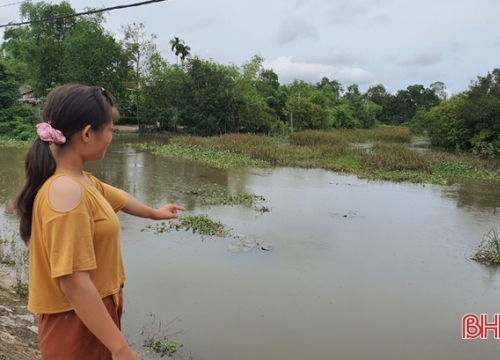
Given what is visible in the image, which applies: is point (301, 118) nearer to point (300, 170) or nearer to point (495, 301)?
point (300, 170)

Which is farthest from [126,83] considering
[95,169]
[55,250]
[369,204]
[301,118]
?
[55,250]

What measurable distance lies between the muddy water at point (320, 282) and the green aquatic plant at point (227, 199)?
0.25 meters

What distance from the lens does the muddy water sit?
3432mm

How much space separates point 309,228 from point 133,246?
2.87m

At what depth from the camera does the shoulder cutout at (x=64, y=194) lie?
107 centimetres

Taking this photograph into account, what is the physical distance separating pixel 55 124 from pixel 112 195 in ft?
1.47

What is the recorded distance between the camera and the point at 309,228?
21.6 feet

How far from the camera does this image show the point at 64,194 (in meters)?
1.09

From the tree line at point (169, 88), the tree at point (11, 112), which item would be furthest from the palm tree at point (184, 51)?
the tree at point (11, 112)

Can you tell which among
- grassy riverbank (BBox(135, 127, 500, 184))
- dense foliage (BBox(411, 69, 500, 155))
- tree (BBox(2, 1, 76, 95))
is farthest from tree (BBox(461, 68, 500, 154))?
tree (BBox(2, 1, 76, 95))

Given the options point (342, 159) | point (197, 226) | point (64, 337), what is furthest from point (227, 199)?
point (342, 159)

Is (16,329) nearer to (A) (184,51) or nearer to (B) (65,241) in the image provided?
(B) (65,241)

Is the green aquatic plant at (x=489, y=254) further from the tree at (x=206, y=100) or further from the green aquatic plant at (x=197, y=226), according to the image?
the tree at (x=206, y=100)

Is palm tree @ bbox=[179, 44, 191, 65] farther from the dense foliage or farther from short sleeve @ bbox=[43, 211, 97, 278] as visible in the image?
short sleeve @ bbox=[43, 211, 97, 278]
